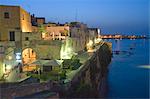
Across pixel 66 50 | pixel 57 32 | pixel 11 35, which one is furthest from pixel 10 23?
pixel 57 32

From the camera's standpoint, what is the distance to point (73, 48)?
101ft

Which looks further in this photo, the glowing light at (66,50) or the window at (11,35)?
the glowing light at (66,50)

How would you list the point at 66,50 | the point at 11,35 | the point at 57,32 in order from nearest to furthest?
1. the point at 11,35
2. the point at 66,50
3. the point at 57,32

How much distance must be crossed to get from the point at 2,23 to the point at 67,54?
19.0ft

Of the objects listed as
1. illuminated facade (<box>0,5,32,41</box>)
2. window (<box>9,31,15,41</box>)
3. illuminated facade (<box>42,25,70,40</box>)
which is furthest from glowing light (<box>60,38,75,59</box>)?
window (<box>9,31,15,41</box>)

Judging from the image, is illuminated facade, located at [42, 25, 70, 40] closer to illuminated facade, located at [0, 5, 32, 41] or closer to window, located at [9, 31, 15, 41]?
illuminated facade, located at [0, 5, 32, 41]

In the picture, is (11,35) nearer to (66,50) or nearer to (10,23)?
(10,23)

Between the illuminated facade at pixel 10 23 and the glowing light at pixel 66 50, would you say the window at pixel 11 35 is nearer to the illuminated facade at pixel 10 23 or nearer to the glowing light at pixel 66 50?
the illuminated facade at pixel 10 23

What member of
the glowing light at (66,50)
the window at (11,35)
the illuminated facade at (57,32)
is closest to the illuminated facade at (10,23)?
the window at (11,35)

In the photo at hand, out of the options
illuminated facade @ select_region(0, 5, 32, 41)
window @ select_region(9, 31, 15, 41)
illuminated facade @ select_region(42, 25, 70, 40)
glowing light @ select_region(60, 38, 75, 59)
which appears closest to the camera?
illuminated facade @ select_region(0, 5, 32, 41)

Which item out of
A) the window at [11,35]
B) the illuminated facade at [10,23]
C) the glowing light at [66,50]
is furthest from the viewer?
the glowing light at [66,50]

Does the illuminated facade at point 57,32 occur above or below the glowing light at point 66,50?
above

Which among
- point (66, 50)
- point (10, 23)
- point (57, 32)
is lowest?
point (66, 50)

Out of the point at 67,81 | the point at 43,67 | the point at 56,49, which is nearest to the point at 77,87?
the point at 67,81
